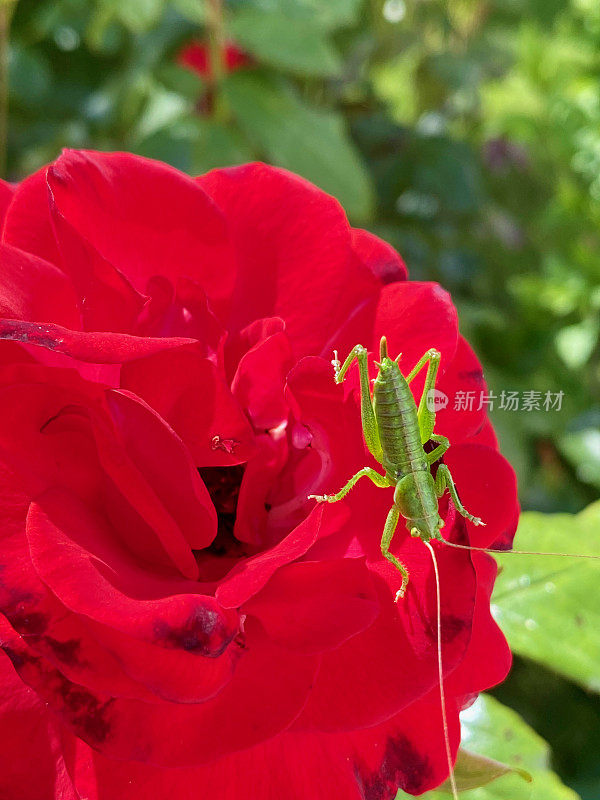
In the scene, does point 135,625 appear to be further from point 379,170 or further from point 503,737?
point 379,170

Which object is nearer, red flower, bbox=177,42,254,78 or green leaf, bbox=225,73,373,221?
green leaf, bbox=225,73,373,221

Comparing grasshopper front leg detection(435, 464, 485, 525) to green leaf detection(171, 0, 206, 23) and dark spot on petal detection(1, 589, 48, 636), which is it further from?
green leaf detection(171, 0, 206, 23)

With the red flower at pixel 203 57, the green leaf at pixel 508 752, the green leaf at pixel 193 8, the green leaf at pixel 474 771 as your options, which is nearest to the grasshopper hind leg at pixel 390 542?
the green leaf at pixel 474 771

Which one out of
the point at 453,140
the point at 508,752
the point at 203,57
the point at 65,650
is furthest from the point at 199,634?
the point at 453,140

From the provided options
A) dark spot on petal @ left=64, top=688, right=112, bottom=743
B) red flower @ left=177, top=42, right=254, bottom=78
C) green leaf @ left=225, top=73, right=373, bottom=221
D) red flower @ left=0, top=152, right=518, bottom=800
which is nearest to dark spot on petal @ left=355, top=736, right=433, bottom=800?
red flower @ left=0, top=152, right=518, bottom=800

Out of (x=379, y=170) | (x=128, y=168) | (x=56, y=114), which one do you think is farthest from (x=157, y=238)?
(x=379, y=170)

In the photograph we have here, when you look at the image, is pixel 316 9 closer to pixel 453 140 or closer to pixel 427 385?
pixel 453 140

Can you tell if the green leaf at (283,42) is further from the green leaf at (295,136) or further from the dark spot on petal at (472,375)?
the dark spot on petal at (472,375)
